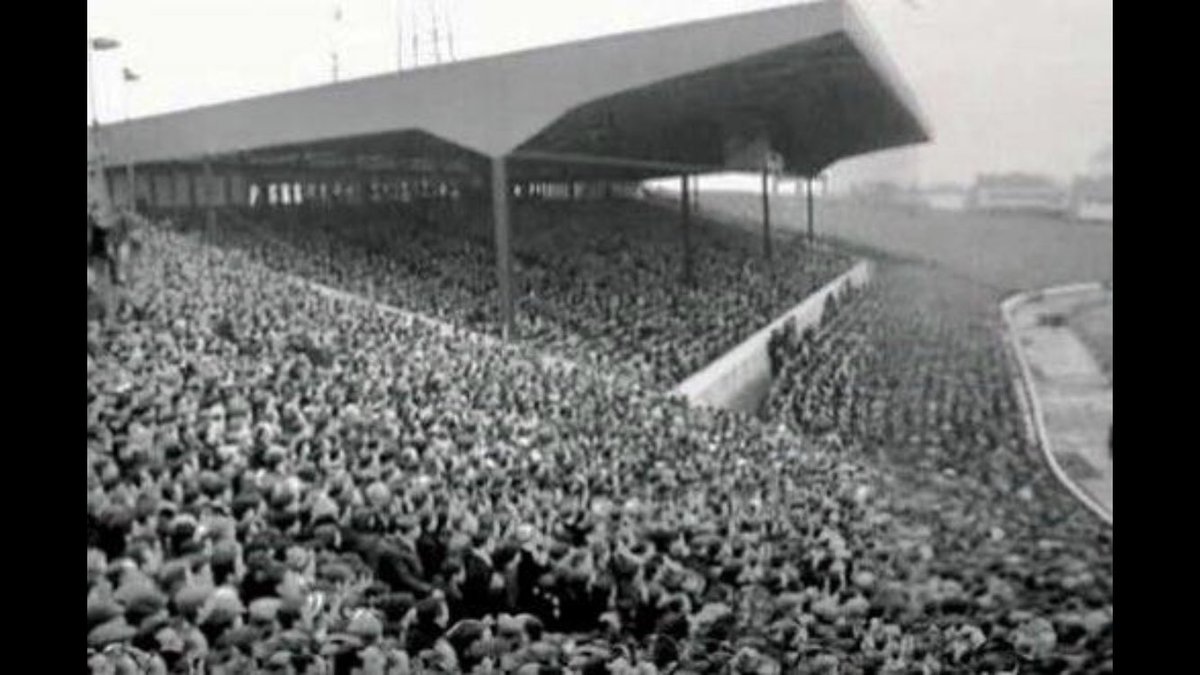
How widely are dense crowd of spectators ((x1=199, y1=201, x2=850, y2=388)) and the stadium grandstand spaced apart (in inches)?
5.1

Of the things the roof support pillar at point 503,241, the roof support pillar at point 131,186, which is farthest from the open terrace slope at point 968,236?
the roof support pillar at point 503,241

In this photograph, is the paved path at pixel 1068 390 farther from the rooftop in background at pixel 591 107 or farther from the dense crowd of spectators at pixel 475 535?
the rooftop in background at pixel 591 107

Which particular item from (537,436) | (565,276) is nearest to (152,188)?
(565,276)

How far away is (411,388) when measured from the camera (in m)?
10.8

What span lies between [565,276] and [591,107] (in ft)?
18.7

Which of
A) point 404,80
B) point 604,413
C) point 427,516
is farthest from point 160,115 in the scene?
point 427,516

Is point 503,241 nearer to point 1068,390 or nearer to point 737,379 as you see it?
point 737,379

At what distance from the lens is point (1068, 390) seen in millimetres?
26875

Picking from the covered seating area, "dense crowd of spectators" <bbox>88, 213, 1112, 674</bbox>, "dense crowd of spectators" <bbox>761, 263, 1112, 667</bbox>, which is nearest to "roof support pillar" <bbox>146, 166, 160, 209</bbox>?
the covered seating area

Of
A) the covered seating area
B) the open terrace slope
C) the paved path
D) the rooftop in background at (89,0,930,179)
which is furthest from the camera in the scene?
the open terrace slope

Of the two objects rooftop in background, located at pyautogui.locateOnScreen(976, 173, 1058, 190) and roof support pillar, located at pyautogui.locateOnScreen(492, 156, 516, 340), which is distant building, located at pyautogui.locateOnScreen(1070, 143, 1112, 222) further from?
roof support pillar, located at pyautogui.locateOnScreen(492, 156, 516, 340)

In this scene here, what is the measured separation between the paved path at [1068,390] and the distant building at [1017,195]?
532 inches

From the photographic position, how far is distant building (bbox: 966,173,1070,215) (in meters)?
58.7
